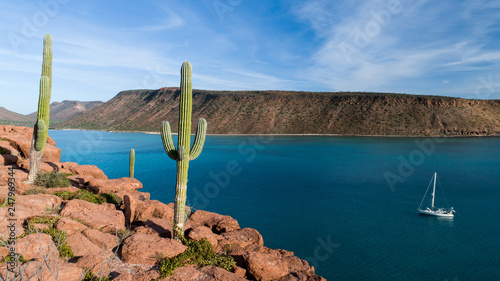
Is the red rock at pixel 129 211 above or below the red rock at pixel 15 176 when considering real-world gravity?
below

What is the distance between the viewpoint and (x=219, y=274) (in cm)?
815

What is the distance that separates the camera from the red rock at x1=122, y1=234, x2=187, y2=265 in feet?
27.8

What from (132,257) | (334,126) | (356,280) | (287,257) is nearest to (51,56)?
(132,257)

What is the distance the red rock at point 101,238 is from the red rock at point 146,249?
1.71ft

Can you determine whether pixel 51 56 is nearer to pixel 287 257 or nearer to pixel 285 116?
pixel 287 257

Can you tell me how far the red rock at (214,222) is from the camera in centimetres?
1298

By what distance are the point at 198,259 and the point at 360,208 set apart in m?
17.9

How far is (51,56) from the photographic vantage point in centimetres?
1672

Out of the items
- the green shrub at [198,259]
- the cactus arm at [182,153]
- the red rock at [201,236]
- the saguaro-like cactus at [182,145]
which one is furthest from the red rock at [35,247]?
the cactus arm at [182,153]

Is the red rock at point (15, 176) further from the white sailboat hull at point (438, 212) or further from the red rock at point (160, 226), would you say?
the white sailboat hull at point (438, 212)

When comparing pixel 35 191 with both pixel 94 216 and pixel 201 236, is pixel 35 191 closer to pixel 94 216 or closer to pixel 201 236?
pixel 94 216

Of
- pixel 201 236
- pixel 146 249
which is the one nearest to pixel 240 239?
pixel 201 236

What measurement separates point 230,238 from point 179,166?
366cm

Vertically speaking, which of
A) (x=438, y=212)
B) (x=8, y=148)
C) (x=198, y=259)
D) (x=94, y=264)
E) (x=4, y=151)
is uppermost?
(x=8, y=148)
